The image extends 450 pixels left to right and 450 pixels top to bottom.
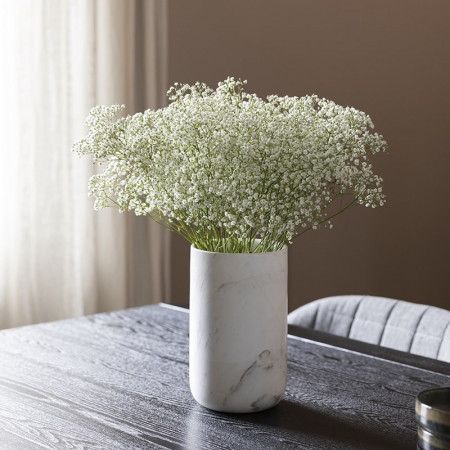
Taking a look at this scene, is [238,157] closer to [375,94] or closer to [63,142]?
[63,142]

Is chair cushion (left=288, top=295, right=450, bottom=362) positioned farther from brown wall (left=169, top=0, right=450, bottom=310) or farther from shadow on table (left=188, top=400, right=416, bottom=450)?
brown wall (left=169, top=0, right=450, bottom=310)

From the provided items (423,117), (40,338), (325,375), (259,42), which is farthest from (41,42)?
(423,117)

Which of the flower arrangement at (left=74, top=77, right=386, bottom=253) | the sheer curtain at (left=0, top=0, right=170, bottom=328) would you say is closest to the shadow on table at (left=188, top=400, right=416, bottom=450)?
the flower arrangement at (left=74, top=77, right=386, bottom=253)

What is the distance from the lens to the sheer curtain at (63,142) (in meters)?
2.75

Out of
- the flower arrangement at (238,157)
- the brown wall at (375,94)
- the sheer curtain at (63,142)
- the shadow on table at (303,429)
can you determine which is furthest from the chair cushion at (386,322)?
the brown wall at (375,94)

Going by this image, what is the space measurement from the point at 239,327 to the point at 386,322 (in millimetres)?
730

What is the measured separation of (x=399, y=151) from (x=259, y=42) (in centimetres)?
102

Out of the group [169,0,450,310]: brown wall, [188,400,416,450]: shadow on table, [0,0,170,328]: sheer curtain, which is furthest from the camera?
[169,0,450,310]: brown wall

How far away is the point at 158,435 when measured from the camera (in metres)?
1.08

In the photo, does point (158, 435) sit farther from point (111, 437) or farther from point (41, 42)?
point (41, 42)

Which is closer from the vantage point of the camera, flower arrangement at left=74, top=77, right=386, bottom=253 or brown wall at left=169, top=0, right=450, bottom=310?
flower arrangement at left=74, top=77, right=386, bottom=253

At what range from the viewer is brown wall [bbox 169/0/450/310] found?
3.54 m

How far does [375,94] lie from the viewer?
3900 mm

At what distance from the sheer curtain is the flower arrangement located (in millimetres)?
1729
